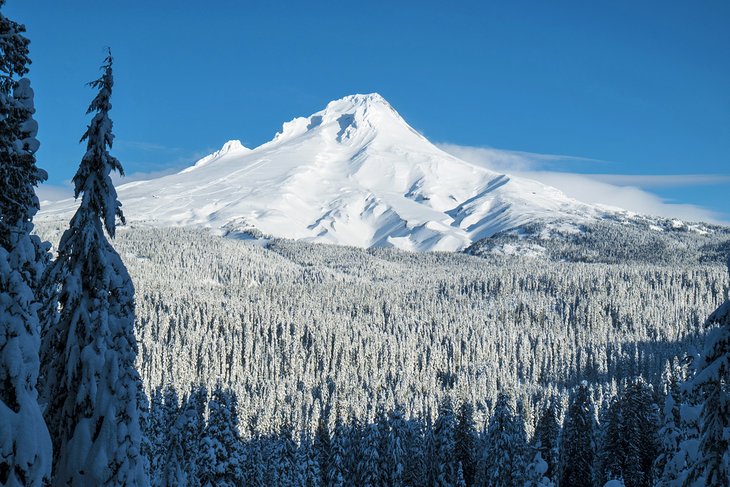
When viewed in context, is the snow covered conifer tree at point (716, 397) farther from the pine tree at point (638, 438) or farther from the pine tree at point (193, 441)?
the pine tree at point (638, 438)

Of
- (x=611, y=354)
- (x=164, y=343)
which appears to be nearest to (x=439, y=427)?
(x=164, y=343)

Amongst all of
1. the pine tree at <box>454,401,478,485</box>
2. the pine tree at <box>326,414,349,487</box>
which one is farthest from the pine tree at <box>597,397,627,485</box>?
the pine tree at <box>326,414,349,487</box>

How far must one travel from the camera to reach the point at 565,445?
197 feet

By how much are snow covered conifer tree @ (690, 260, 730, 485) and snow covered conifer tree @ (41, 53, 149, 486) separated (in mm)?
10785

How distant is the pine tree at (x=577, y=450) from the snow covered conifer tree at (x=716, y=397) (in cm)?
4947

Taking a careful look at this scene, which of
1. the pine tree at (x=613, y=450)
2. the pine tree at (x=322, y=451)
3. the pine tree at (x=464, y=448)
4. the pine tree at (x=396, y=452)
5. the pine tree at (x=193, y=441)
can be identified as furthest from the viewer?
the pine tree at (x=322, y=451)

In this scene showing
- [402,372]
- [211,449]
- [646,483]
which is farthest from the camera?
[402,372]

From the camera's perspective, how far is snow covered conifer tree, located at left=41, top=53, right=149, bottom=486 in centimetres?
1221

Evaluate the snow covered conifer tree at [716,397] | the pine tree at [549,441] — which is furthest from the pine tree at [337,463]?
the snow covered conifer tree at [716,397]

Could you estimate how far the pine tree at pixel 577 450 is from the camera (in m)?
58.5

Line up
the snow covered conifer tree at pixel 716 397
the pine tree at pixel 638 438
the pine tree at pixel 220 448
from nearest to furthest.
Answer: the snow covered conifer tree at pixel 716 397 → the pine tree at pixel 220 448 → the pine tree at pixel 638 438

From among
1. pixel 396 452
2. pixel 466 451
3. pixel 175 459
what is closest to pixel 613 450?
pixel 466 451

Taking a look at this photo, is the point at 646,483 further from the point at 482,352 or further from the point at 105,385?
the point at 482,352

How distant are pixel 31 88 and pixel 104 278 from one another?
3930mm
